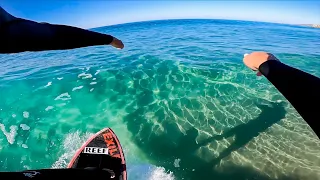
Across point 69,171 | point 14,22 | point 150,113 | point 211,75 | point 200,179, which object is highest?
point 14,22

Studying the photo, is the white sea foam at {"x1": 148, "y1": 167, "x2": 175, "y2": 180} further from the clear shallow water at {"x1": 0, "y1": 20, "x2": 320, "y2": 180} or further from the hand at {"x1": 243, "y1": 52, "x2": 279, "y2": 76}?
the hand at {"x1": 243, "y1": 52, "x2": 279, "y2": 76}

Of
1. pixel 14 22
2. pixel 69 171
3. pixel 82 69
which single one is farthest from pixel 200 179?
pixel 82 69

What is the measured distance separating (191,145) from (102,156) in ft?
9.97

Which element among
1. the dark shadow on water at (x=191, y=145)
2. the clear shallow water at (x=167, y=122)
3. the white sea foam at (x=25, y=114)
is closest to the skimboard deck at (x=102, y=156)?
the clear shallow water at (x=167, y=122)

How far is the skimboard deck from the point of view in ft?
17.3

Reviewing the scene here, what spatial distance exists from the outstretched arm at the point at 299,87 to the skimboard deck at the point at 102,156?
430cm

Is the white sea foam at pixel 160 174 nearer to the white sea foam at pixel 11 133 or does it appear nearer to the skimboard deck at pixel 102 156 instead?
the skimboard deck at pixel 102 156

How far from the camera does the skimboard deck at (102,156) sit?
528 centimetres

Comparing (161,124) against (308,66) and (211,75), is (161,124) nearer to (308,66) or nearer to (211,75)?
(211,75)

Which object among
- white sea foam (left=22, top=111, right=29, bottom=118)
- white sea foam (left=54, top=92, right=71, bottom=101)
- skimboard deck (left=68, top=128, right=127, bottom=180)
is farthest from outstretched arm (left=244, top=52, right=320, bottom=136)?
white sea foam (left=54, top=92, right=71, bottom=101)

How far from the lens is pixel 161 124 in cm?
820

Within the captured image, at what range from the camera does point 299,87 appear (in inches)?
60.1

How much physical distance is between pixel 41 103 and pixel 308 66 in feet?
54.2

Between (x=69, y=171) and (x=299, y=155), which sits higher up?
(x=69, y=171)
